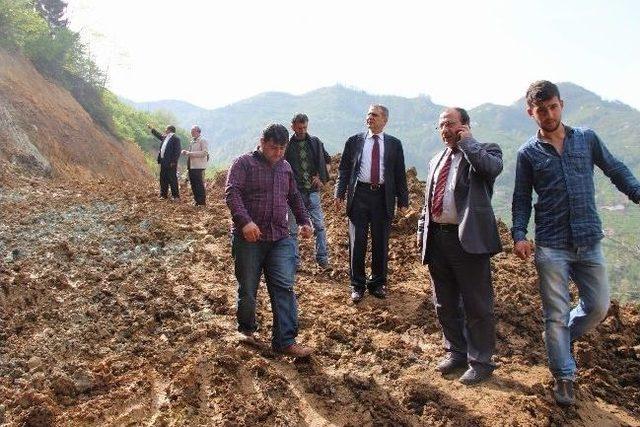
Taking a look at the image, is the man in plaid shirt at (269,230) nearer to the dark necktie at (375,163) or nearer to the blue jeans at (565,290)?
the dark necktie at (375,163)

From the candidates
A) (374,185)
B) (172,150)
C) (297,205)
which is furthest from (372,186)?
(172,150)

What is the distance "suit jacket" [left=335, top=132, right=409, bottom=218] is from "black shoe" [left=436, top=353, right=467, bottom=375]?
176cm

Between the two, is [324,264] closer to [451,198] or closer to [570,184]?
[451,198]

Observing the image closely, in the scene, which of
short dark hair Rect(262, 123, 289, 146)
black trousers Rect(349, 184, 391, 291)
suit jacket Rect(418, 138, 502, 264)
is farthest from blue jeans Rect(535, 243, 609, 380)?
black trousers Rect(349, 184, 391, 291)

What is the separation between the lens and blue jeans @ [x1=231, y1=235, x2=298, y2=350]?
13.0 ft

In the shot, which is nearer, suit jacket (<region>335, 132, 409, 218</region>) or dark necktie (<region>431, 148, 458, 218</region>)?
dark necktie (<region>431, 148, 458, 218</region>)

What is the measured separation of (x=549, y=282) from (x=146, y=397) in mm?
2742

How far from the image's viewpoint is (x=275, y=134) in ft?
12.6

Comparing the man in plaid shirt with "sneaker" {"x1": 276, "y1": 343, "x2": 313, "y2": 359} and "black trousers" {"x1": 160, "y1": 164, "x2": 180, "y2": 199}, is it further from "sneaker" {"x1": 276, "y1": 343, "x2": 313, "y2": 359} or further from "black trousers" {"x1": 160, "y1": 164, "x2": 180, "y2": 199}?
"black trousers" {"x1": 160, "y1": 164, "x2": 180, "y2": 199}

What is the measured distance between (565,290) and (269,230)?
209cm

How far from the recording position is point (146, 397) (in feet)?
11.4

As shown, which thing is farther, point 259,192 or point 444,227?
point 259,192

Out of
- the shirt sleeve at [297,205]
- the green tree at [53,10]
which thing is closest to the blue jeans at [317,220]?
the shirt sleeve at [297,205]

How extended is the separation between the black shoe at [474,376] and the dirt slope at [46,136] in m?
12.7
